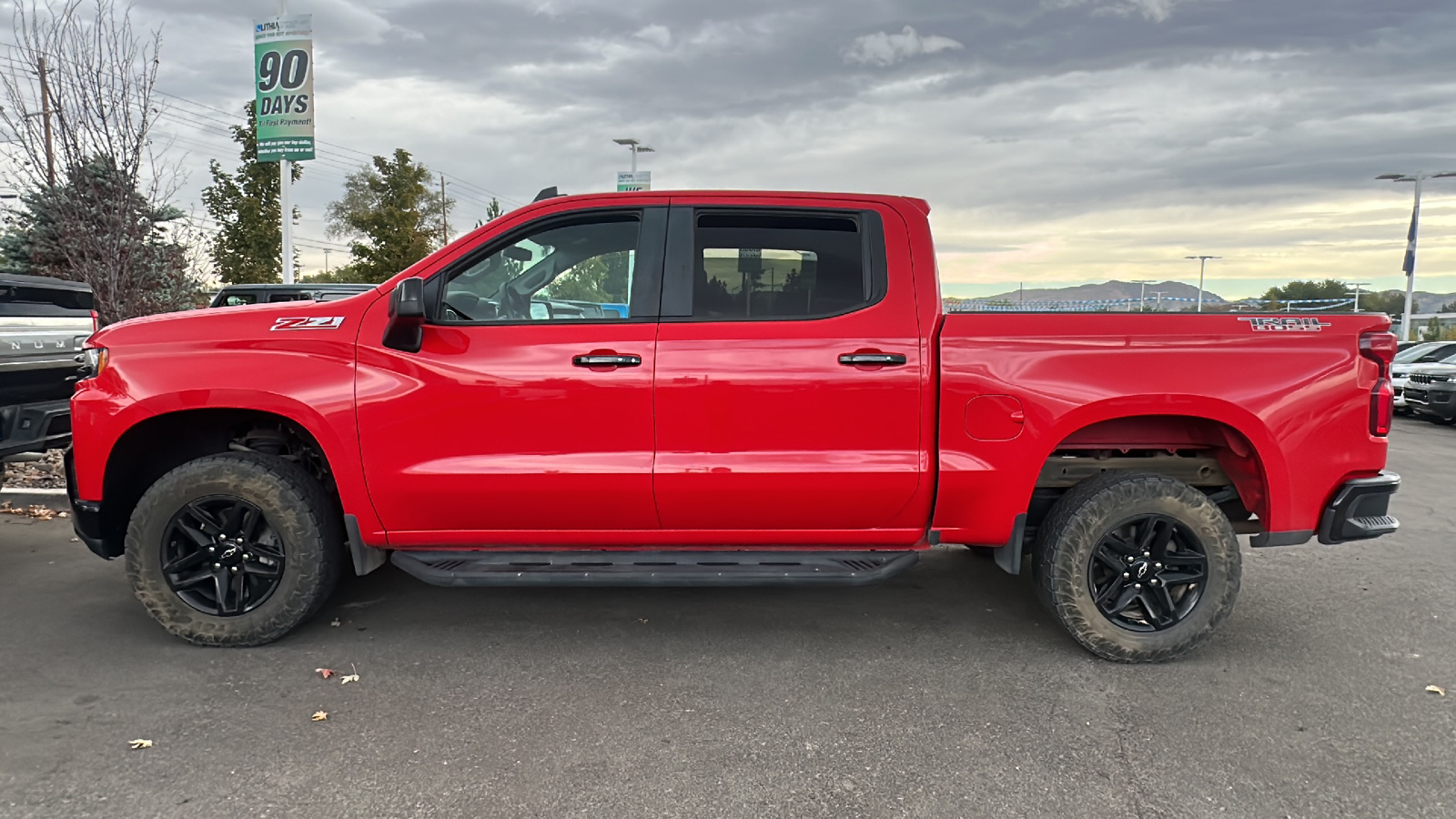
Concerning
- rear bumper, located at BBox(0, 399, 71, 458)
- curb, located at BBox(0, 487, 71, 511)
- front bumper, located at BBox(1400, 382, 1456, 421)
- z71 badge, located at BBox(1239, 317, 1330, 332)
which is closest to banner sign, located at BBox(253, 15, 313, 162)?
curb, located at BBox(0, 487, 71, 511)

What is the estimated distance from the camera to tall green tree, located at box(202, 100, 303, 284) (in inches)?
762

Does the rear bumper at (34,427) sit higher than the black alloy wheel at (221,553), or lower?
higher

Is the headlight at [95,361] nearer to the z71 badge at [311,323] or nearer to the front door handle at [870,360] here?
the z71 badge at [311,323]

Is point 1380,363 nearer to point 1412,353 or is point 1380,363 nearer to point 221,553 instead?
point 221,553

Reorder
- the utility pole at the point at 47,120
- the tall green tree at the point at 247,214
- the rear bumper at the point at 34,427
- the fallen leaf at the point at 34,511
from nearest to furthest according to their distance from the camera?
the rear bumper at the point at 34,427 < the fallen leaf at the point at 34,511 < the utility pole at the point at 47,120 < the tall green tree at the point at 247,214

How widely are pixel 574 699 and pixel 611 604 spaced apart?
1.07 meters

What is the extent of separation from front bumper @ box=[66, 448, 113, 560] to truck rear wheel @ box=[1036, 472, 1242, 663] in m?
4.15

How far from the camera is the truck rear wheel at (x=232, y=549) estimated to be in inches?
146

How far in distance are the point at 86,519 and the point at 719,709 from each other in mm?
2908

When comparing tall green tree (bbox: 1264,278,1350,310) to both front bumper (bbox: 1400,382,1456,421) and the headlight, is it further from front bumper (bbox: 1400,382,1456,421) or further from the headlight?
the headlight

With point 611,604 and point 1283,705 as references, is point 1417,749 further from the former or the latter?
point 611,604

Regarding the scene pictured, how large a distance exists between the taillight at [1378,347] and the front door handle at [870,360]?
1915 mm

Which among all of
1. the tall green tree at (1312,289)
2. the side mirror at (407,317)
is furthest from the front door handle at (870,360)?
the tall green tree at (1312,289)

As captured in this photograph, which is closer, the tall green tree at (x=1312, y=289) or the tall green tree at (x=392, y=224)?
the tall green tree at (x=392, y=224)
